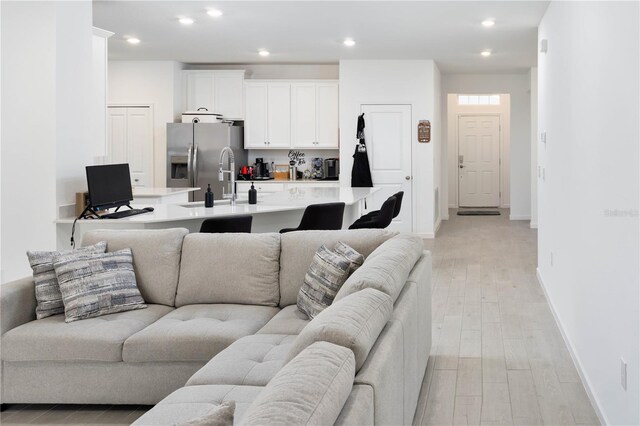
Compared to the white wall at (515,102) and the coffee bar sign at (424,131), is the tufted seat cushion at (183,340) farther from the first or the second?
the white wall at (515,102)

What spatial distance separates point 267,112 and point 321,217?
532 centimetres

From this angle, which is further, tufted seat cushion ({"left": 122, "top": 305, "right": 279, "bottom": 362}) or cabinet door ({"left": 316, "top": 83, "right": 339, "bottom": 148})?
cabinet door ({"left": 316, "top": 83, "right": 339, "bottom": 148})

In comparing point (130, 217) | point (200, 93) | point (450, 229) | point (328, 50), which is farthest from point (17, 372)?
point (450, 229)

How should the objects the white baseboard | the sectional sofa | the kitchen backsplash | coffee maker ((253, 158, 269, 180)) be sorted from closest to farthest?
the sectional sofa, the white baseboard, coffee maker ((253, 158, 269, 180)), the kitchen backsplash

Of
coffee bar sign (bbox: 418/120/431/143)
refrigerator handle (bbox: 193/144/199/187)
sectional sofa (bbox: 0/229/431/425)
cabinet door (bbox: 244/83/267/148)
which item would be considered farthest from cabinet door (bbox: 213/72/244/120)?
sectional sofa (bbox: 0/229/431/425)

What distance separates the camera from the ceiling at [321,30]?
6.55 m

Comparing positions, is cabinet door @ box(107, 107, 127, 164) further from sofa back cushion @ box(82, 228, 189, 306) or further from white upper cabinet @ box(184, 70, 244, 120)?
sofa back cushion @ box(82, 228, 189, 306)

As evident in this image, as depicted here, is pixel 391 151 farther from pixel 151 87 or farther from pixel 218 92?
pixel 151 87

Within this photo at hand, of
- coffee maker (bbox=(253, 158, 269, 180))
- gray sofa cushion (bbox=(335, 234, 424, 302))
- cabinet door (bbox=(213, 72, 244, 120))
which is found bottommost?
gray sofa cushion (bbox=(335, 234, 424, 302))

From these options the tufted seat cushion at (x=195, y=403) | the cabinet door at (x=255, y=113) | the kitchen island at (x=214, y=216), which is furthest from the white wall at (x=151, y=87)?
the tufted seat cushion at (x=195, y=403)

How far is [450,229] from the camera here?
37.3 ft

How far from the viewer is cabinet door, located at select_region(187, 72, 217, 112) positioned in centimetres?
1042

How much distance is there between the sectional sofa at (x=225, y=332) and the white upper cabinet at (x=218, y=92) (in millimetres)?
6488

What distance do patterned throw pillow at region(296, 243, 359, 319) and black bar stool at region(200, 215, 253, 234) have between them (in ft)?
4.15
